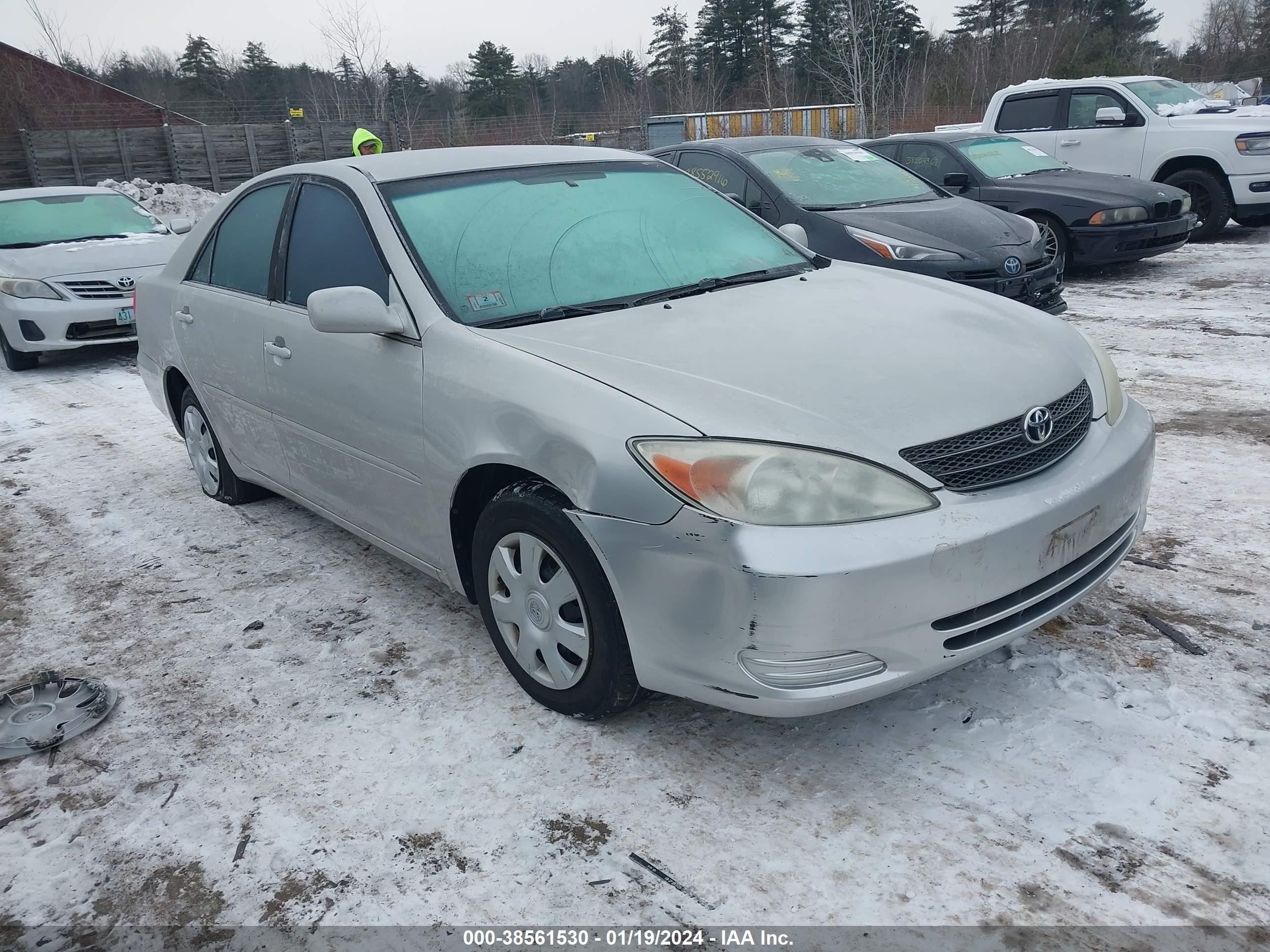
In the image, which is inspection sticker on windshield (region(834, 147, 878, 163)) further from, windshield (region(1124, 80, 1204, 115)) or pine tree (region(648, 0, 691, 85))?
pine tree (region(648, 0, 691, 85))

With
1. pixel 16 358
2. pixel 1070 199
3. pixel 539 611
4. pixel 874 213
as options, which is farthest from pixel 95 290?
pixel 1070 199

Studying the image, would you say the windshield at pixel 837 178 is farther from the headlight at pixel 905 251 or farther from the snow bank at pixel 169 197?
the snow bank at pixel 169 197

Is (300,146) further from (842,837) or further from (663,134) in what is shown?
(842,837)

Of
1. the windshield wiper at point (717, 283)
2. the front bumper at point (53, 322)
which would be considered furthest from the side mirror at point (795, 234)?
the front bumper at point (53, 322)

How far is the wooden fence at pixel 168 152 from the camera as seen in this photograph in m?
22.8

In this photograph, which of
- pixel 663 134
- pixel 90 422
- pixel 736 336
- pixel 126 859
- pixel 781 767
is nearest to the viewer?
pixel 126 859

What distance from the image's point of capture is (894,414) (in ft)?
7.86

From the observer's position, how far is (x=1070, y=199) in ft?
29.7

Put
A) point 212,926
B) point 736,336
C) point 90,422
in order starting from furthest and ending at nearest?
point 90,422, point 736,336, point 212,926

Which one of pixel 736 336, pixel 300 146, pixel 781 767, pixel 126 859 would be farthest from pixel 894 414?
pixel 300 146

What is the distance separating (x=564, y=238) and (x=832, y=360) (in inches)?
45.0

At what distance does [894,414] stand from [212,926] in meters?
2.00

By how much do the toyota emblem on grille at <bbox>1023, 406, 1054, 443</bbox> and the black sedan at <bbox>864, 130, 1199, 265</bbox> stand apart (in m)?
7.17

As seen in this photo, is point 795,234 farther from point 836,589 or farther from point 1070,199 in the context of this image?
point 1070,199
